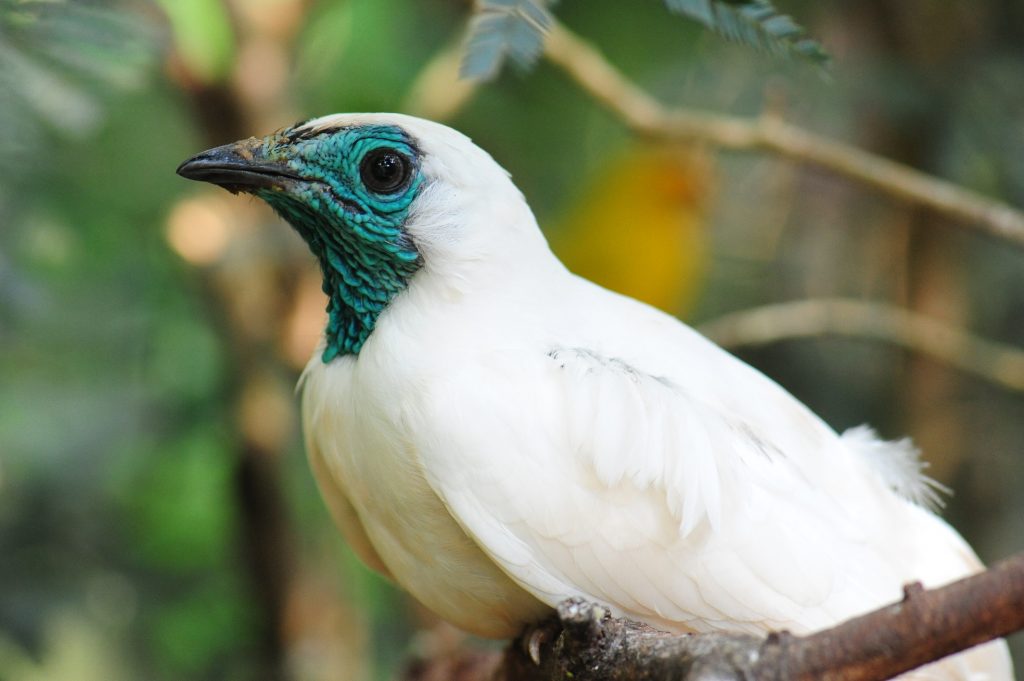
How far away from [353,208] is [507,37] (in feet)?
1.80

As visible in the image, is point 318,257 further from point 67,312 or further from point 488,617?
point 67,312

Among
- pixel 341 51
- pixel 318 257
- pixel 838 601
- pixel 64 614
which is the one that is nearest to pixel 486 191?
pixel 318 257

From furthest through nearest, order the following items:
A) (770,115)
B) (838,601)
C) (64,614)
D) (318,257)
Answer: (64,614), (770,115), (318,257), (838,601)

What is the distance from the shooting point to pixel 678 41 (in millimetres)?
4430

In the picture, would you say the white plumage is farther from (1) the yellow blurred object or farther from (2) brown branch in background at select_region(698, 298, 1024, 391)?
(1) the yellow blurred object

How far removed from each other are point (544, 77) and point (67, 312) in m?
2.04

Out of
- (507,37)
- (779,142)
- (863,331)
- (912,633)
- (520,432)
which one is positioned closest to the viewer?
(912,633)

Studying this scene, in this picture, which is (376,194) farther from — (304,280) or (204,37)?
(204,37)

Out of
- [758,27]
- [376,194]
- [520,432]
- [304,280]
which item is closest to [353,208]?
[376,194]

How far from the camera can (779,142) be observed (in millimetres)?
2889

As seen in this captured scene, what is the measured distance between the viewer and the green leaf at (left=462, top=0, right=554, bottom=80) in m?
1.37

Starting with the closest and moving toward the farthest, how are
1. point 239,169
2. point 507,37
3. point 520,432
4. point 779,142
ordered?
point 507,37
point 520,432
point 239,169
point 779,142

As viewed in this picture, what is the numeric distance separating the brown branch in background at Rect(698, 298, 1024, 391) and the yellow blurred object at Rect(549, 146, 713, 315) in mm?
1109

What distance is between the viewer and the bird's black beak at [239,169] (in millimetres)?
1800
